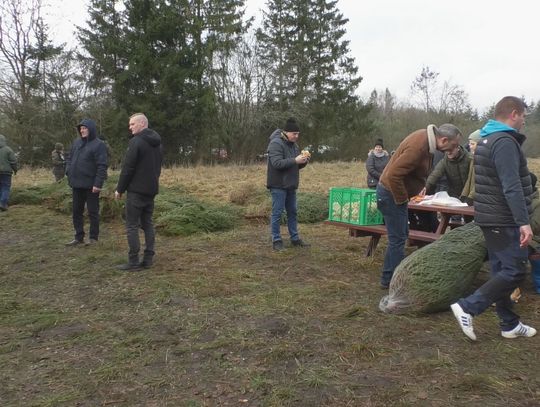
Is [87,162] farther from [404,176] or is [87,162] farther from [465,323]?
[465,323]

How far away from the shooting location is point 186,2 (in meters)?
26.1

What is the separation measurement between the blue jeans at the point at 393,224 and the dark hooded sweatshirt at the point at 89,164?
4167 millimetres

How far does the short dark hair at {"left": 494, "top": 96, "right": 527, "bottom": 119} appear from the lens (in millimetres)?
3648

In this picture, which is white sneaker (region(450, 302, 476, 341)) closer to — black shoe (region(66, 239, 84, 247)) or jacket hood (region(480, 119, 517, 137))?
jacket hood (region(480, 119, 517, 137))

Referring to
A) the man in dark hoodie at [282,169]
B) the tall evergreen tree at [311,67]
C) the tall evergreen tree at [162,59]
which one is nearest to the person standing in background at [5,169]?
the man in dark hoodie at [282,169]

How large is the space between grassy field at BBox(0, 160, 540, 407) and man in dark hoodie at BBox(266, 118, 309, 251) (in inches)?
29.6

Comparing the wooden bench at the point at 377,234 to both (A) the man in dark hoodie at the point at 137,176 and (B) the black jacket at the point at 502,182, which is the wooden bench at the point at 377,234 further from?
(A) the man in dark hoodie at the point at 137,176

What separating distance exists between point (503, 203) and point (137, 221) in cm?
408

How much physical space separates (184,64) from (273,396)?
24739 millimetres

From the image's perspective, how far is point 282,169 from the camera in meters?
6.93

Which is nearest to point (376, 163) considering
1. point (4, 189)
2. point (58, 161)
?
point (4, 189)

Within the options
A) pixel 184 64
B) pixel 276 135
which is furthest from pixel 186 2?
pixel 276 135

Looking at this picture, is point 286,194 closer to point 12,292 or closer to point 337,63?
point 12,292

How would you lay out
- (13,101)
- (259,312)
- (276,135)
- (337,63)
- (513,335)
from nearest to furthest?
(513,335) < (259,312) < (276,135) < (13,101) < (337,63)
